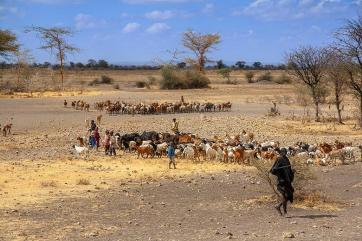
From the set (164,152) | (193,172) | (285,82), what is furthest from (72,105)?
(285,82)

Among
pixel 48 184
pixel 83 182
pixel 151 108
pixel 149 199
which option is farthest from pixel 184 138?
pixel 151 108

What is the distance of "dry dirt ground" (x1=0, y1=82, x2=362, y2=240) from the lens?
12.2m

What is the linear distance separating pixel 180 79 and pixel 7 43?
1954cm

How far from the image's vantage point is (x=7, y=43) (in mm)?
52750

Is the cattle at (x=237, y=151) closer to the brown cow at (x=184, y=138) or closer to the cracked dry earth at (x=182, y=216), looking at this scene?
the brown cow at (x=184, y=138)

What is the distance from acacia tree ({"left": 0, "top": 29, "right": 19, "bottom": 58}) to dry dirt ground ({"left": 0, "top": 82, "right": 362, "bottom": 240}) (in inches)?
968

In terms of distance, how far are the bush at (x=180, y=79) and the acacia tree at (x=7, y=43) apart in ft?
56.3

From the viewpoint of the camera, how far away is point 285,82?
261 ft

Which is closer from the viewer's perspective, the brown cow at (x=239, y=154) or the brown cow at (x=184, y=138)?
the brown cow at (x=239, y=154)

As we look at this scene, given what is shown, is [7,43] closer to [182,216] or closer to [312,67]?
[312,67]

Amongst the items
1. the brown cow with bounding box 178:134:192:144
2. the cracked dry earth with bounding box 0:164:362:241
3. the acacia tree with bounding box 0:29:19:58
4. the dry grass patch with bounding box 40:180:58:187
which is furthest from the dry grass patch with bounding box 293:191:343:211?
the acacia tree with bounding box 0:29:19:58

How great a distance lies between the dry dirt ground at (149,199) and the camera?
1220 centimetres

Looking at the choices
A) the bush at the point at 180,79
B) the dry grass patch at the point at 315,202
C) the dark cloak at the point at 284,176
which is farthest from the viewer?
the bush at the point at 180,79

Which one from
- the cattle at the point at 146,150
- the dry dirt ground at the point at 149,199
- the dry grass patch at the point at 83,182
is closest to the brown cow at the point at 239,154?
the dry dirt ground at the point at 149,199
